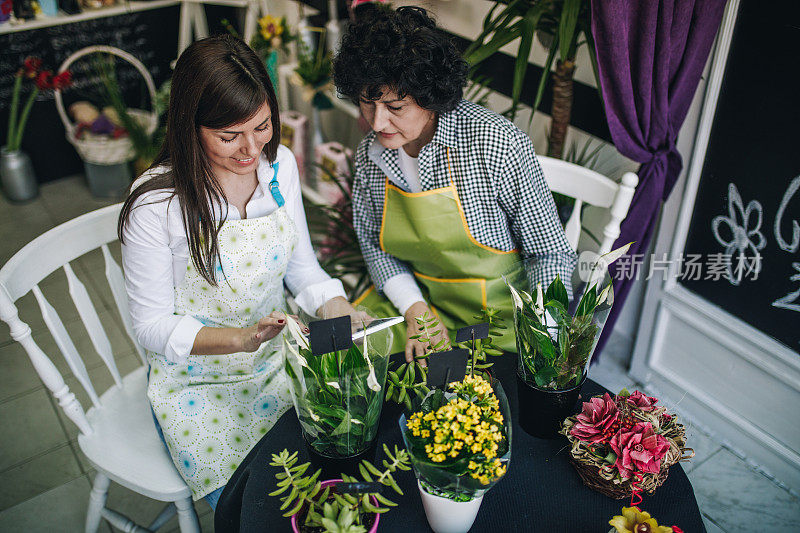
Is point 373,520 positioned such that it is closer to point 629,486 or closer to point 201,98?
point 629,486

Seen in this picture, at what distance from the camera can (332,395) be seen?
42.9 inches

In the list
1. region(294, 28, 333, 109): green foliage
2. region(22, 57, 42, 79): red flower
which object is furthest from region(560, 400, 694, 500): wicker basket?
region(22, 57, 42, 79): red flower

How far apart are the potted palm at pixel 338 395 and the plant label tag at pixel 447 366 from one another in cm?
9

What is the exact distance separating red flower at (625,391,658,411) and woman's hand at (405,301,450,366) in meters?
0.39

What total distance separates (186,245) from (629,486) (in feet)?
3.64

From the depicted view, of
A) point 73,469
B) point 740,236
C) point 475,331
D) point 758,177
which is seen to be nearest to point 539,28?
point 758,177

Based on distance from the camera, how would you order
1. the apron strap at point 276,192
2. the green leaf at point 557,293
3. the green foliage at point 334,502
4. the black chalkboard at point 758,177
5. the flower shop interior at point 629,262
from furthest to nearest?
the black chalkboard at point 758,177, the apron strap at point 276,192, the flower shop interior at point 629,262, the green leaf at point 557,293, the green foliage at point 334,502

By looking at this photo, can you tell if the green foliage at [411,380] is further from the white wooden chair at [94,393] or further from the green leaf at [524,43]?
the green leaf at [524,43]

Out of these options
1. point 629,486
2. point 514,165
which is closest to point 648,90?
point 514,165

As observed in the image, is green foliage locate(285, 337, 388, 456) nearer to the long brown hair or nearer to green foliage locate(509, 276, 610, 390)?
green foliage locate(509, 276, 610, 390)

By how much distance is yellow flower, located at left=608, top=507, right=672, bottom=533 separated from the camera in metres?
1.00

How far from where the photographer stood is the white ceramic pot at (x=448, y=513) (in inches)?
40.8

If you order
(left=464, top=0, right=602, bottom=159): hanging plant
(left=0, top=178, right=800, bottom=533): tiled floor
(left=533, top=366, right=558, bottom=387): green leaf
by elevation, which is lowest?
(left=0, top=178, right=800, bottom=533): tiled floor

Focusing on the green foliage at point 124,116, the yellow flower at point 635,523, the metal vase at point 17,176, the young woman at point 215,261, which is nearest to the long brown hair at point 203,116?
the young woman at point 215,261
